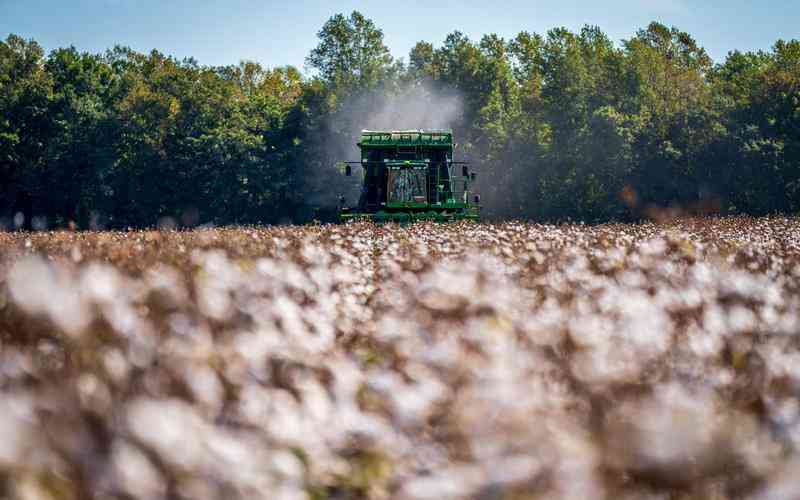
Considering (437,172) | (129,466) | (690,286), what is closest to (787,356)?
(690,286)

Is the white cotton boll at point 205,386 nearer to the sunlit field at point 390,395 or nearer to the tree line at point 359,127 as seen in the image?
the sunlit field at point 390,395

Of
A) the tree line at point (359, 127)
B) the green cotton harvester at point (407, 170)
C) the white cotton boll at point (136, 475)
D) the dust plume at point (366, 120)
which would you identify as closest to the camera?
the white cotton boll at point (136, 475)

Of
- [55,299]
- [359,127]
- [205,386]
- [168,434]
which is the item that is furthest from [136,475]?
[359,127]

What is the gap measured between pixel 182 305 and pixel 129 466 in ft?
6.67

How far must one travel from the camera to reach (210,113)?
65688 mm

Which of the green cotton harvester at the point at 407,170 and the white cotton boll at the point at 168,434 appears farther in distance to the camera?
the green cotton harvester at the point at 407,170

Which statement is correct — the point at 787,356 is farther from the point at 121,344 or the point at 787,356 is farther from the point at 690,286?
the point at 121,344

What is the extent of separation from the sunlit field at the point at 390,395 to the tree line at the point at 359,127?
52.7 meters

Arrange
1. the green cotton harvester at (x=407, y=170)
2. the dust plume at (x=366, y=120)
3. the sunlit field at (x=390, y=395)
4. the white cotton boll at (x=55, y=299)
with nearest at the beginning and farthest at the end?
the sunlit field at (x=390, y=395), the white cotton boll at (x=55, y=299), the green cotton harvester at (x=407, y=170), the dust plume at (x=366, y=120)

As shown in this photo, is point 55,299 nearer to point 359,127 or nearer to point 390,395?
point 390,395

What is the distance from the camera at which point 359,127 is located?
64.1 m

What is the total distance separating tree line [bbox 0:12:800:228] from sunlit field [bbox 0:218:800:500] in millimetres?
52726

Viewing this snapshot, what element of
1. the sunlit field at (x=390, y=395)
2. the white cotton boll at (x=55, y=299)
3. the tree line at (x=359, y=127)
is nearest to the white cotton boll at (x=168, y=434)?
the sunlit field at (x=390, y=395)

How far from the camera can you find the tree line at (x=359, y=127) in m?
57.2
